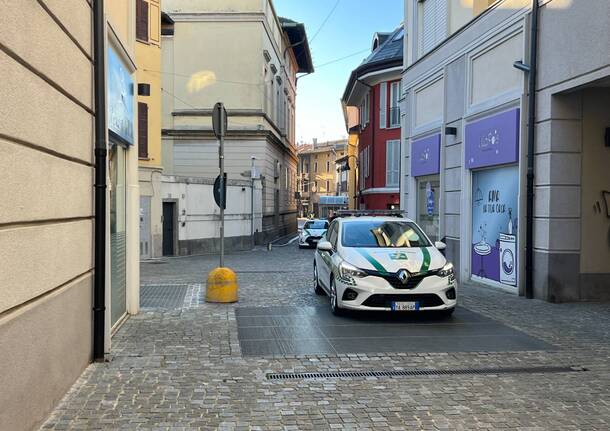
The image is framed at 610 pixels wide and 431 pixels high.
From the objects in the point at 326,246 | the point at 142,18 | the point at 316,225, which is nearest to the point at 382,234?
the point at 326,246

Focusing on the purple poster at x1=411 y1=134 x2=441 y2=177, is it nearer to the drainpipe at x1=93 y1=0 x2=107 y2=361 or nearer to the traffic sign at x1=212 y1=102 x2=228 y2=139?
the traffic sign at x1=212 y1=102 x2=228 y2=139

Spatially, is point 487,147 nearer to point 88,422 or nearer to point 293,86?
point 88,422

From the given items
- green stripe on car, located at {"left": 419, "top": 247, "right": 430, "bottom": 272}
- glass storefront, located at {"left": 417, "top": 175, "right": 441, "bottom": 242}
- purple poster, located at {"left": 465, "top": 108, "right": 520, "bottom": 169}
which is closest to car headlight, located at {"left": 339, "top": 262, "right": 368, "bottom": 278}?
green stripe on car, located at {"left": 419, "top": 247, "right": 430, "bottom": 272}

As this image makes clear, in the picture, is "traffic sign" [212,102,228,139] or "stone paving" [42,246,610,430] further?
"traffic sign" [212,102,228,139]

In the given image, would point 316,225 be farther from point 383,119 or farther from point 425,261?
point 425,261

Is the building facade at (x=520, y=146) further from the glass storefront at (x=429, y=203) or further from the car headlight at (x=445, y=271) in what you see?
the car headlight at (x=445, y=271)

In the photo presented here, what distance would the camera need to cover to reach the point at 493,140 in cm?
1141

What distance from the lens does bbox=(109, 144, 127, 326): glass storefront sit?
282 inches

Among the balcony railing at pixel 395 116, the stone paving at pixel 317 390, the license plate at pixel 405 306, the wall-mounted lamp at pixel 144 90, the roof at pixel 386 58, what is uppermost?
the roof at pixel 386 58

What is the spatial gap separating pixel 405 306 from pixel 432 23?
32.7ft

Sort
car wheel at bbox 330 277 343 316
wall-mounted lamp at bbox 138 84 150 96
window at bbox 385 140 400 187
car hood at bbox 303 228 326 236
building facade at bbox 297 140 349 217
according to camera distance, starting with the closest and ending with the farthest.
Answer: car wheel at bbox 330 277 343 316, wall-mounted lamp at bbox 138 84 150 96, car hood at bbox 303 228 326 236, window at bbox 385 140 400 187, building facade at bbox 297 140 349 217

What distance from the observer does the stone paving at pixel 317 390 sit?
14.1 feet

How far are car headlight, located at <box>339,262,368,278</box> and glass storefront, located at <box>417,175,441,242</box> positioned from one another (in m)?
7.10

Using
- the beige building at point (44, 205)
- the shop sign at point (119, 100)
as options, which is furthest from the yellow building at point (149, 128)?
→ the beige building at point (44, 205)
